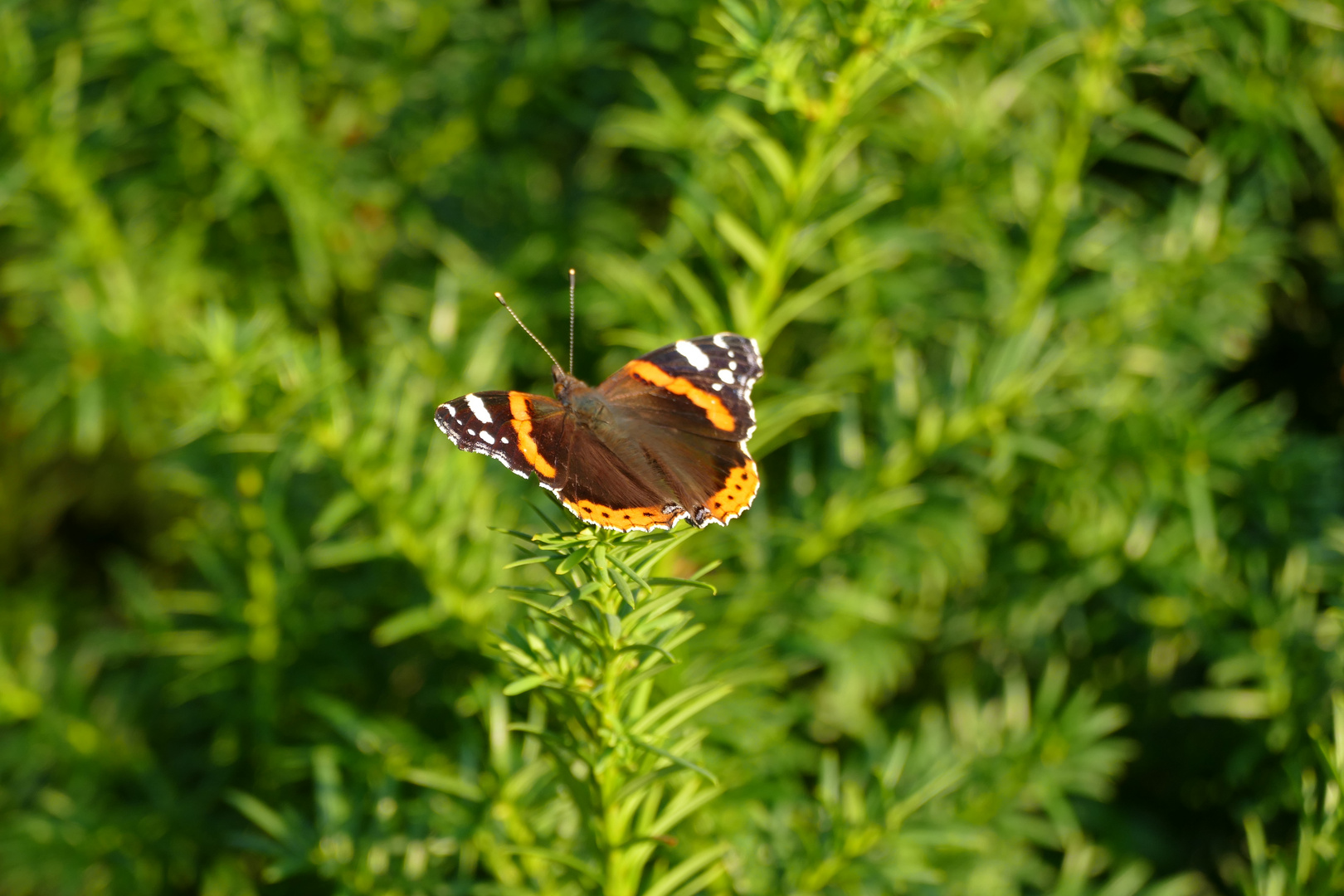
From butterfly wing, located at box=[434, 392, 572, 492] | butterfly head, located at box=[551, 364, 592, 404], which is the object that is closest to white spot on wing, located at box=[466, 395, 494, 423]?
butterfly wing, located at box=[434, 392, 572, 492]

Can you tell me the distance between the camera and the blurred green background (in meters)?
1.04

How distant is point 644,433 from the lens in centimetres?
117

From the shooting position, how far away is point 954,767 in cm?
102

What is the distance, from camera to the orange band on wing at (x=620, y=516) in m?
0.82

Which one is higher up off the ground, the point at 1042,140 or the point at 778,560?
the point at 1042,140

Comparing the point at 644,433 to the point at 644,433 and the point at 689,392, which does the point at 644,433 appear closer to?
the point at 644,433

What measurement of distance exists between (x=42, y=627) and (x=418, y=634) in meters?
0.56

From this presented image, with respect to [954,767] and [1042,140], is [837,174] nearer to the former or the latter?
[1042,140]

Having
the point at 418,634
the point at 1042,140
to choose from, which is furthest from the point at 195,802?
the point at 1042,140

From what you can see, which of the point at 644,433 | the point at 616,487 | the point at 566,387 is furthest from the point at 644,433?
the point at 616,487

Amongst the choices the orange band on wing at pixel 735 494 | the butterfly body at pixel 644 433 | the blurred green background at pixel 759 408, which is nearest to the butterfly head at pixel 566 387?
the butterfly body at pixel 644 433

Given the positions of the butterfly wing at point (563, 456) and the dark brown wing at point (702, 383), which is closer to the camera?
the butterfly wing at point (563, 456)

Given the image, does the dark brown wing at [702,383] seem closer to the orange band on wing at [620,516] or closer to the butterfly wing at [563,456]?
the butterfly wing at [563,456]

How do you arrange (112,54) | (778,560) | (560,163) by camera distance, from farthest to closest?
1. (560,163)
2. (112,54)
3. (778,560)
